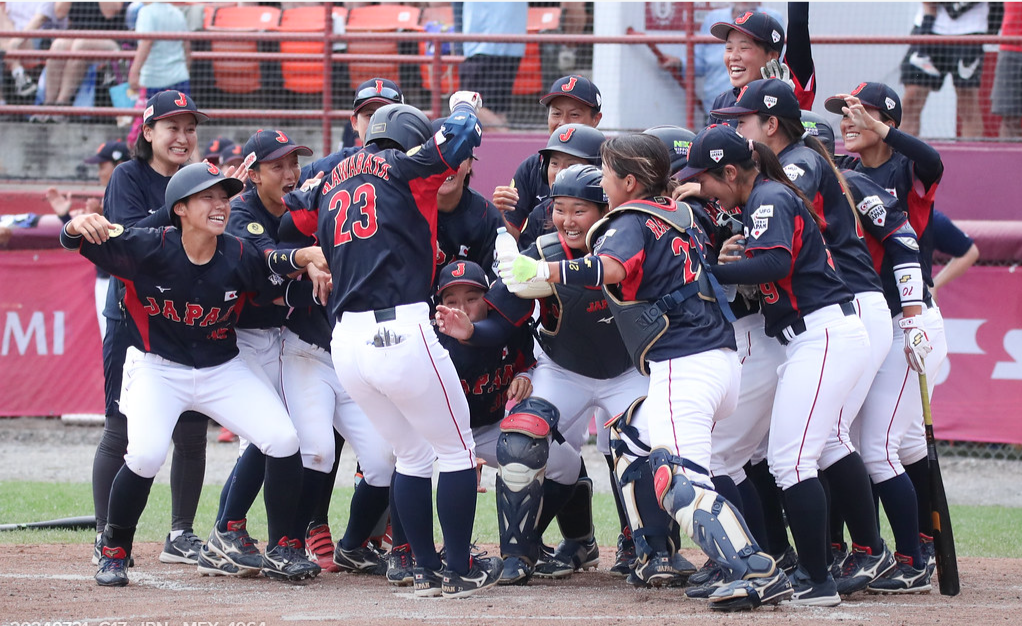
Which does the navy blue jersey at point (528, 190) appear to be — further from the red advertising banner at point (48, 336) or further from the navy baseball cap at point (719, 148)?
the red advertising banner at point (48, 336)

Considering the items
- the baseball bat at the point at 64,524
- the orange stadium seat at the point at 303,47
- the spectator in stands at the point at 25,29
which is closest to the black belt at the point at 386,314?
the baseball bat at the point at 64,524

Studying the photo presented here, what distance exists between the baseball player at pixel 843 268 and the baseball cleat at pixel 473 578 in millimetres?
1373

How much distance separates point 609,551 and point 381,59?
231 inches

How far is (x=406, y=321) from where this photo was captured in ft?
14.2

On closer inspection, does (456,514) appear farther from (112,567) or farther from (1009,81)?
(1009,81)

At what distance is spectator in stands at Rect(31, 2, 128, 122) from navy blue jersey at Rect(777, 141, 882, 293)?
8042mm

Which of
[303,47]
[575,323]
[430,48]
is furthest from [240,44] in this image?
[575,323]

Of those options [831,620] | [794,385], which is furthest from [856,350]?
[831,620]

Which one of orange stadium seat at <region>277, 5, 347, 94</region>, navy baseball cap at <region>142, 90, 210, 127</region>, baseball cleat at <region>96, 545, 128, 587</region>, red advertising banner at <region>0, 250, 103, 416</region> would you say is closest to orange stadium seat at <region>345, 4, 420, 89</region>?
orange stadium seat at <region>277, 5, 347, 94</region>

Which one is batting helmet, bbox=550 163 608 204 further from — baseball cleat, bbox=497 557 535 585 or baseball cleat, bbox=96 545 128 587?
baseball cleat, bbox=96 545 128 587

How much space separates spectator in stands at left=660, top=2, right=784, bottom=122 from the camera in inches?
375

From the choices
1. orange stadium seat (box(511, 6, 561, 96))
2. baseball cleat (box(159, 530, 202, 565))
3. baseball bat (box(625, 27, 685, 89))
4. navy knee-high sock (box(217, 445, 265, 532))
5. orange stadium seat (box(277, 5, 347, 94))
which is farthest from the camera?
orange stadium seat (box(277, 5, 347, 94))

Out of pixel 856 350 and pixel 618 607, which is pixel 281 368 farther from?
pixel 856 350

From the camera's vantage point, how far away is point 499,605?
425cm
